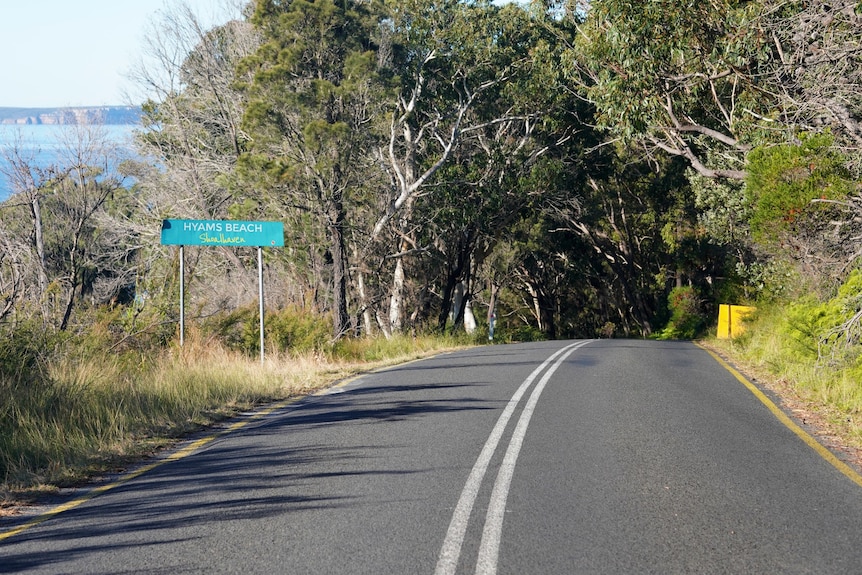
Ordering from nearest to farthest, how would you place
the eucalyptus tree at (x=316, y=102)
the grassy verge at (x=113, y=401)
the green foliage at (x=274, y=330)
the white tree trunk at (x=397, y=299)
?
the grassy verge at (x=113, y=401)
the green foliage at (x=274, y=330)
the eucalyptus tree at (x=316, y=102)
the white tree trunk at (x=397, y=299)

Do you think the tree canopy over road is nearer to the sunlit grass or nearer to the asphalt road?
the sunlit grass

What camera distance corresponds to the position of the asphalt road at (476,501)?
18.2ft

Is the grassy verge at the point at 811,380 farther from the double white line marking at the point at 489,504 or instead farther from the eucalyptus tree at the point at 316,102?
the eucalyptus tree at the point at 316,102

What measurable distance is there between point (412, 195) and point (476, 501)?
24.0 meters

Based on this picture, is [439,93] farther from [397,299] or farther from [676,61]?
[676,61]

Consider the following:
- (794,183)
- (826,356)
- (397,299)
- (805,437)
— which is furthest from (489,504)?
(397,299)

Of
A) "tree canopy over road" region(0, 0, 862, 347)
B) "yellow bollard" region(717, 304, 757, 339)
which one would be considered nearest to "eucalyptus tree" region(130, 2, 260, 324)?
"tree canopy over road" region(0, 0, 862, 347)

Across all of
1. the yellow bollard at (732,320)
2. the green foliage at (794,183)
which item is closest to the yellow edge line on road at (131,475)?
the green foliage at (794,183)

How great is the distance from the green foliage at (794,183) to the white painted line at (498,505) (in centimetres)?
784

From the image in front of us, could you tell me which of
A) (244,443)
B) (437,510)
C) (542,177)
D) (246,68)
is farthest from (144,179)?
(437,510)

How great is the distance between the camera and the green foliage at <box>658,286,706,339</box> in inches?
1699

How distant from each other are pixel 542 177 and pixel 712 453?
78.8 feet

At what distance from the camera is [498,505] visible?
6.76 meters

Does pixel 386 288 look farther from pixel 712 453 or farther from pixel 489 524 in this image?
pixel 489 524
